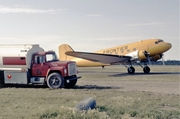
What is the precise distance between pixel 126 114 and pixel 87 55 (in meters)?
24.6

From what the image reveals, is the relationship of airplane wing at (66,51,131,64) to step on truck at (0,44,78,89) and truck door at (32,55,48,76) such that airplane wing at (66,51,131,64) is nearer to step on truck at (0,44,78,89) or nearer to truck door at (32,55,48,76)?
step on truck at (0,44,78,89)

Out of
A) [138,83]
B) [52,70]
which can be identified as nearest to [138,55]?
[138,83]

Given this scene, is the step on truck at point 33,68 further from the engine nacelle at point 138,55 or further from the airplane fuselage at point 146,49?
the airplane fuselage at point 146,49

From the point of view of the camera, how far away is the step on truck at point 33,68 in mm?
18297

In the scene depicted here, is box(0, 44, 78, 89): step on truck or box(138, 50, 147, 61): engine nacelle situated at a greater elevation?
box(138, 50, 147, 61): engine nacelle

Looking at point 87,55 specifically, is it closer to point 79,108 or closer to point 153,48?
point 153,48

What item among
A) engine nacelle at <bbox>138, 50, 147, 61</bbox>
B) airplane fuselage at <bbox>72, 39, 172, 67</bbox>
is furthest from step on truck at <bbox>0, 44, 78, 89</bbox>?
airplane fuselage at <bbox>72, 39, 172, 67</bbox>

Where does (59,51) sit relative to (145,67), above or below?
above

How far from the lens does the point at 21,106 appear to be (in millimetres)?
11148

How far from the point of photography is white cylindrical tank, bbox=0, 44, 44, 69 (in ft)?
61.8

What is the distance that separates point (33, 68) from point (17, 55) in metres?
1.26

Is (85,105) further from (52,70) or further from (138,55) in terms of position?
(138,55)

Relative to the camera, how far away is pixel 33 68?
62.0 ft

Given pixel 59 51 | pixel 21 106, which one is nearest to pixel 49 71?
pixel 21 106
